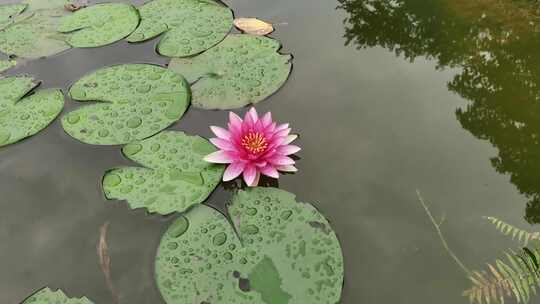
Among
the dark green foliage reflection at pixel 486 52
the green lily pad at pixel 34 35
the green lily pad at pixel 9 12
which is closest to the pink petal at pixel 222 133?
the dark green foliage reflection at pixel 486 52

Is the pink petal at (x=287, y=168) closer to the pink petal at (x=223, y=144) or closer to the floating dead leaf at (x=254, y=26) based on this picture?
the pink petal at (x=223, y=144)

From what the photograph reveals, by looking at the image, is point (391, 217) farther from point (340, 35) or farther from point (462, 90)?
point (340, 35)

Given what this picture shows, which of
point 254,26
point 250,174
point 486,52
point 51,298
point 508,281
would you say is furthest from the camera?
point 254,26

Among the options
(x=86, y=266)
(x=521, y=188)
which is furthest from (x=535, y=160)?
(x=86, y=266)

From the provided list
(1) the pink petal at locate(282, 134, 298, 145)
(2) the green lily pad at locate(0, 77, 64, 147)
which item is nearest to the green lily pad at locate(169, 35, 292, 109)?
(1) the pink petal at locate(282, 134, 298, 145)

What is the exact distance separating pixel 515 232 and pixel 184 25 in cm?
262

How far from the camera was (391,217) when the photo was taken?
2.32m

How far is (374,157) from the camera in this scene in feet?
8.54

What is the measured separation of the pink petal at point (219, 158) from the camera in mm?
2514

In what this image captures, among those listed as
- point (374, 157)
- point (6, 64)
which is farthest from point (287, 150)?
point (6, 64)

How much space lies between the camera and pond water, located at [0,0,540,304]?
7.19 ft

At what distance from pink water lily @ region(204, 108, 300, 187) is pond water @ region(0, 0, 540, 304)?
0.37 ft

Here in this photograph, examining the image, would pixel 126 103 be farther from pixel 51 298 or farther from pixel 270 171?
pixel 51 298

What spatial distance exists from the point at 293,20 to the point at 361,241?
6.51 ft
